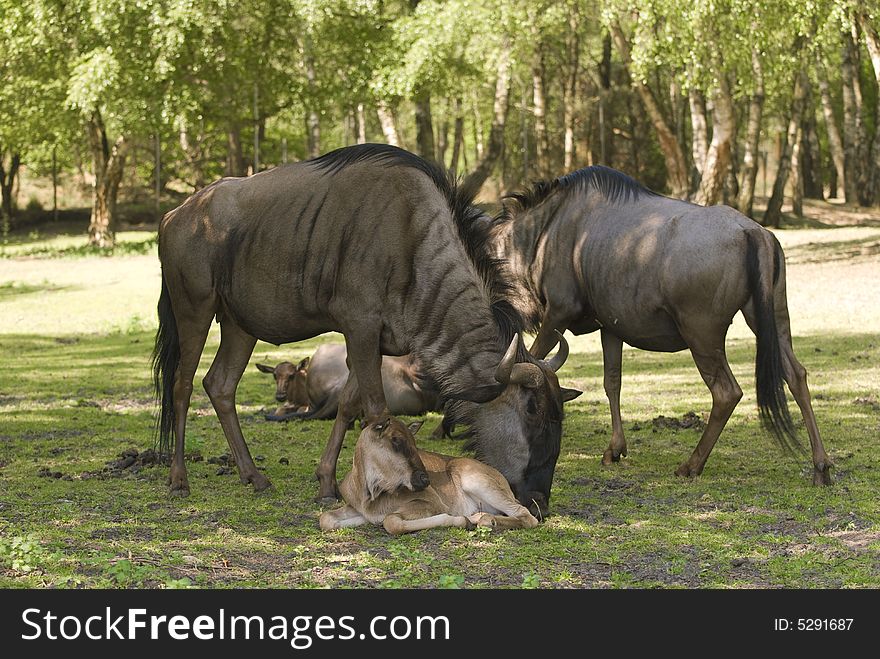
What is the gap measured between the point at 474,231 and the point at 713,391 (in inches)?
84.7

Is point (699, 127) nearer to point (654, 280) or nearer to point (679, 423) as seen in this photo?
point (679, 423)

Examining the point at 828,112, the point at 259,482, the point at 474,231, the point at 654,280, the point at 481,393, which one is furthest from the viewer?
the point at 828,112

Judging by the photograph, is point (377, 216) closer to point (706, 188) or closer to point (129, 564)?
point (129, 564)

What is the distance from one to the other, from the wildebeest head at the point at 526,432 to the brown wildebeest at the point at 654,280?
1.19 m

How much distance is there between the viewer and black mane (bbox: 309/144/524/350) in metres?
7.32

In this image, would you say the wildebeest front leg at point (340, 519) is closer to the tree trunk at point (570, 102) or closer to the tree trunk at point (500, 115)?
the tree trunk at point (500, 115)

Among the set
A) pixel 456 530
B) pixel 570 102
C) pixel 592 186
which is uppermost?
pixel 570 102

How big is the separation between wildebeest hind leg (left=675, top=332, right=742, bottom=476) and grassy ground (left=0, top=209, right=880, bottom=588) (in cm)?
15

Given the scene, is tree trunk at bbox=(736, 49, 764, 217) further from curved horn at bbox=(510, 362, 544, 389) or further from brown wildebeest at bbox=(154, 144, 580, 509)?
curved horn at bbox=(510, 362, 544, 389)

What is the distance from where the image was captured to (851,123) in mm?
42812

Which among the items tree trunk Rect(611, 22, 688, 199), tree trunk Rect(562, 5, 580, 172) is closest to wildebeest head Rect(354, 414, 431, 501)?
tree trunk Rect(611, 22, 688, 199)

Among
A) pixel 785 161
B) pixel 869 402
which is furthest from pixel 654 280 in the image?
pixel 785 161

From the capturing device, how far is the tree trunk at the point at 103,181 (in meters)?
36.1

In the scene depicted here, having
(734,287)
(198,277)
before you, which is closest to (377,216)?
(198,277)
